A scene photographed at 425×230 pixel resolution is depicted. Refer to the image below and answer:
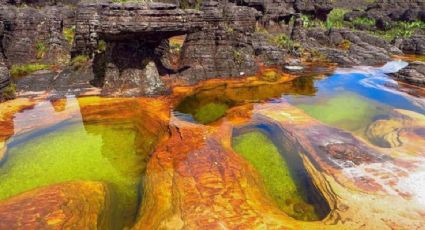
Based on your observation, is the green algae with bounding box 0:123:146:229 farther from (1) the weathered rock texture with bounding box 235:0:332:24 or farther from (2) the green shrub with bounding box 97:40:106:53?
(1) the weathered rock texture with bounding box 235:0:332:24

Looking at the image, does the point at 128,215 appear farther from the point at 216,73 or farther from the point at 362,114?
the point at 216,73

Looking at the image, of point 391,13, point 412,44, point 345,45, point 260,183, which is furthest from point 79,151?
point 391,13

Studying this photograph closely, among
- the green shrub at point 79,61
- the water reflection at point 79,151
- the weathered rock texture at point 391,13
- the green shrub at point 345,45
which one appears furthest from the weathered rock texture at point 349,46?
the water reflection at point 79,151

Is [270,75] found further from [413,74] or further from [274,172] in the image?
[274,172]

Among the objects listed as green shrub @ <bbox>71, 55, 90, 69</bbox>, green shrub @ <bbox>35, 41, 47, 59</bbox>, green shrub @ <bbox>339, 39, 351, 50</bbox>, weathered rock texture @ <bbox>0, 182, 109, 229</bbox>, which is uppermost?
green shrub @ <bbox>339, 39, 351, 50</bbox>

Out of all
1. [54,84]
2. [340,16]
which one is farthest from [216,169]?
[340,16]

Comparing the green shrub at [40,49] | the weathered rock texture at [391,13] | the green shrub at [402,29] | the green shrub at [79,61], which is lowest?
the green shrub at [79,61]

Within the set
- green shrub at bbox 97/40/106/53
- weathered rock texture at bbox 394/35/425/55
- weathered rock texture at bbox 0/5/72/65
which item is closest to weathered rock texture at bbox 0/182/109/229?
green shrub at bbox 97/40/106/53

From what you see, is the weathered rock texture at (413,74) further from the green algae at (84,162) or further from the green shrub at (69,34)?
the green shrub at (69,34)
